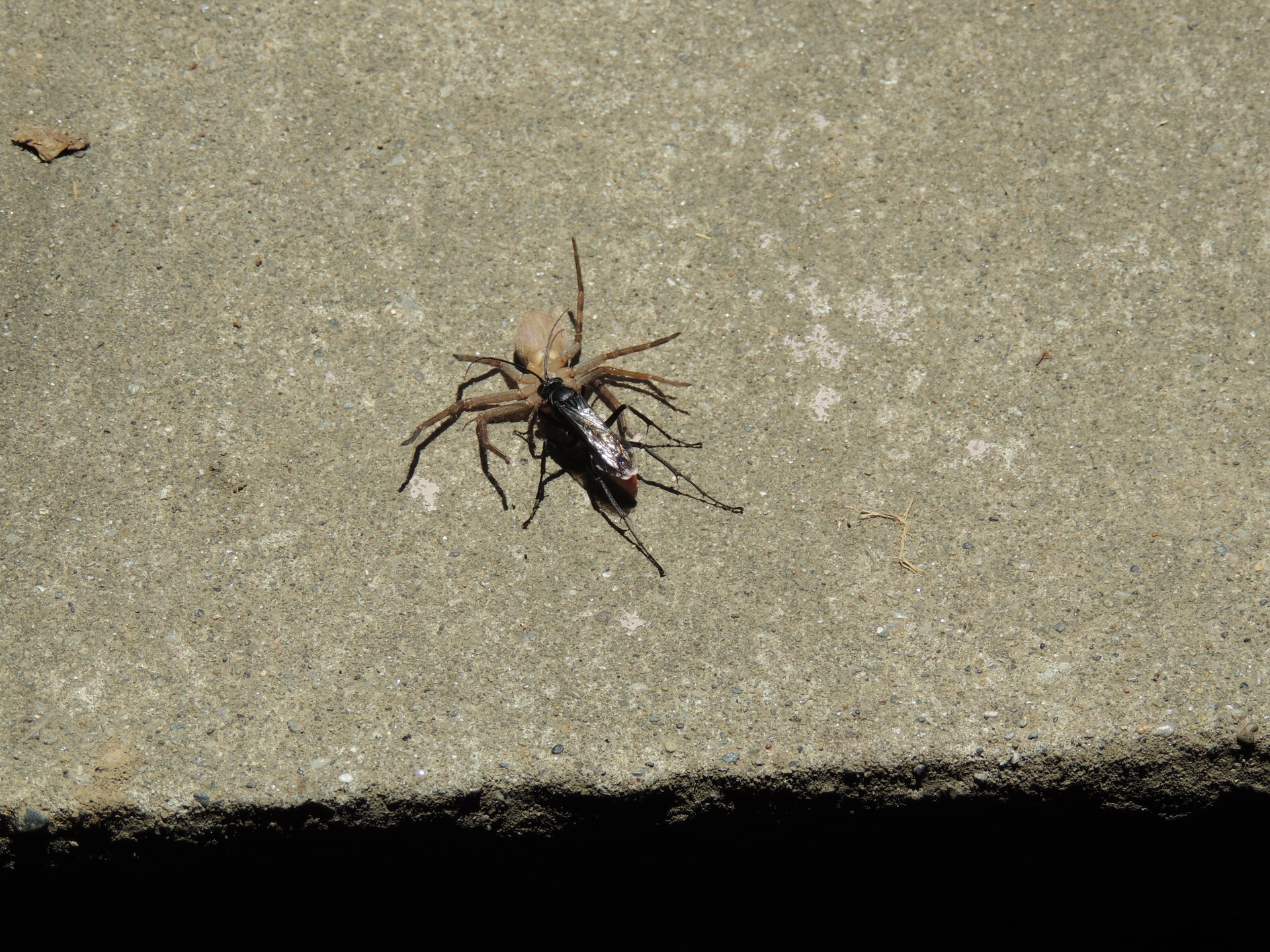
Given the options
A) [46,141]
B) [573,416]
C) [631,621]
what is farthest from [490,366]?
[46,141]

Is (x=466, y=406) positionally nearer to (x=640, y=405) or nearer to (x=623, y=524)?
(x=640, y=405)

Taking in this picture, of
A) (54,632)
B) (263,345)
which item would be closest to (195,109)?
(263,345)

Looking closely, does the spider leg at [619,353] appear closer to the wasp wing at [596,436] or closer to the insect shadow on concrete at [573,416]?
the insect shadow on concrete at [573,416]

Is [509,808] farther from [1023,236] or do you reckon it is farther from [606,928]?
[1023,236]

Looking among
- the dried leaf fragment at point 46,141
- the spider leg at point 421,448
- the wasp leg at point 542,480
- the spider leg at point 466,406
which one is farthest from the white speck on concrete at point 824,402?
the dried leaf fragment at point 46,141

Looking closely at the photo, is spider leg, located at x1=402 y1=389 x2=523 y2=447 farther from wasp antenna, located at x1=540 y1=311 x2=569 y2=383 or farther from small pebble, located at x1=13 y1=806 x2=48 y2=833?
small pebble, located at x1=13 y1=806 x2=48 y2=833

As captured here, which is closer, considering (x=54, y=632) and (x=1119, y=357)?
(x=54, y=632)
